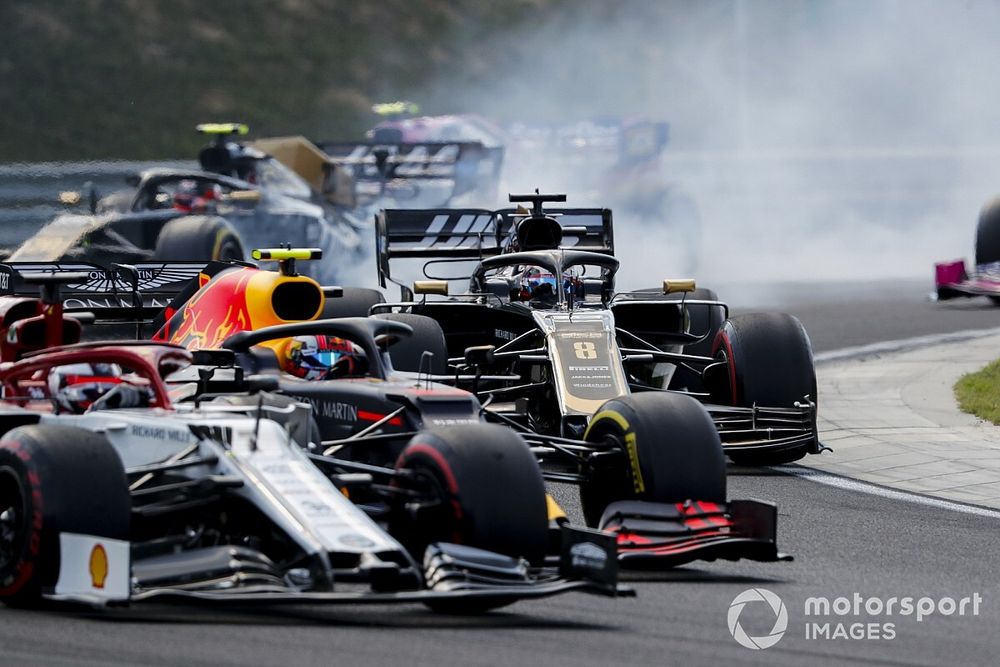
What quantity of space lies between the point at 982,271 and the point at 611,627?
778 inches

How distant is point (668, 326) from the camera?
14062mm

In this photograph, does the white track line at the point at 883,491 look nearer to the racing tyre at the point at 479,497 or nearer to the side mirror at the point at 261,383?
the racing tyre at the point at 479,497

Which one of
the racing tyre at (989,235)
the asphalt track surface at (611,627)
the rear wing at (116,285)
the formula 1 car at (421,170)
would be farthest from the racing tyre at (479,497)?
the racing tyre at (989,235)

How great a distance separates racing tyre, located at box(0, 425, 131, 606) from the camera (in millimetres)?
7090

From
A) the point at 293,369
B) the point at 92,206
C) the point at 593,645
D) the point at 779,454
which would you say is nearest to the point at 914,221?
the point at 92,206

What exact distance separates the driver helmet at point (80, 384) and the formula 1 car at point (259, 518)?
0.95 ft

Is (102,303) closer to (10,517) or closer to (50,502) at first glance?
(10,517)

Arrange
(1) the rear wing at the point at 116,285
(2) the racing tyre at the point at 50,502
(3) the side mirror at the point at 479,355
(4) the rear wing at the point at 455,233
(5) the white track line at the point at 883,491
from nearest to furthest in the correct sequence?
(2) the racing tyre at the point at 50,502 → (5) the white track line at the point at 883,491 → (3) the side mirror at the point at 479,355 → (1) the rear wing at the point at 116,285 → (4) the rear wing at the point at 455,233

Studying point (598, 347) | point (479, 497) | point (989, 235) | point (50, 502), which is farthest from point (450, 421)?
point (989, 235)

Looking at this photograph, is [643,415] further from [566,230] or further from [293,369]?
[566,230]

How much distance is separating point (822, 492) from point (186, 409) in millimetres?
4793

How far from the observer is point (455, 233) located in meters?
16.2

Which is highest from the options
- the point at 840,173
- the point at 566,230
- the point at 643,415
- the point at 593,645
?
the point at 840,173
